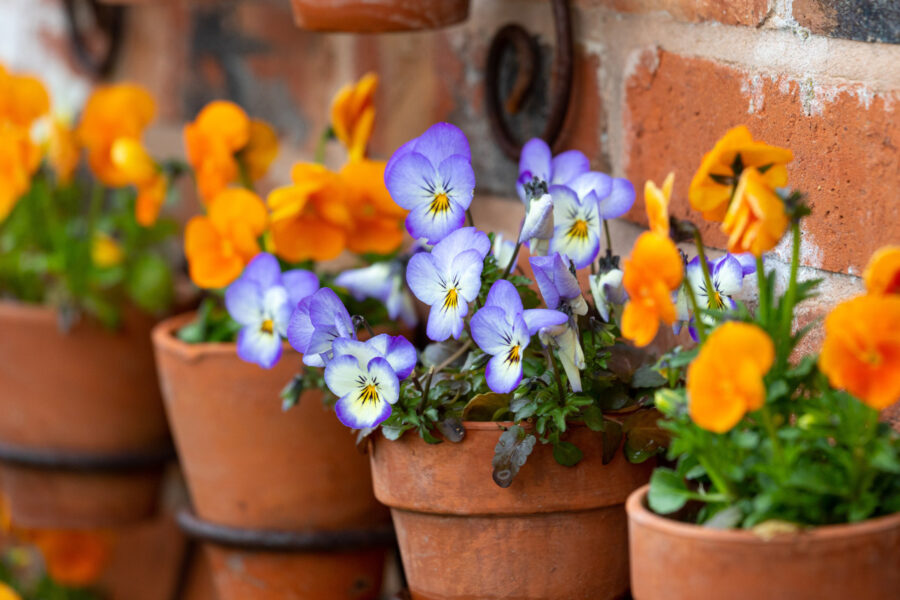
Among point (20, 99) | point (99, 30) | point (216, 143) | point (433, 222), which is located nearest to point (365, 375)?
point (433, 222)

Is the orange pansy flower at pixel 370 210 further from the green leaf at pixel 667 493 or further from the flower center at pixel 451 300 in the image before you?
the green leaf at pixel 667 493

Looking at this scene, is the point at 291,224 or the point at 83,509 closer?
the point at 291,224

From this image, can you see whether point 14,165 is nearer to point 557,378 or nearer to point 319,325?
point 319,325

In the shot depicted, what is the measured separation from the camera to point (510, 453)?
27.2 inches

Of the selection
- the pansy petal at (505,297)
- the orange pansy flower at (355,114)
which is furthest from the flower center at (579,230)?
the orange pansy flower at (355,114)

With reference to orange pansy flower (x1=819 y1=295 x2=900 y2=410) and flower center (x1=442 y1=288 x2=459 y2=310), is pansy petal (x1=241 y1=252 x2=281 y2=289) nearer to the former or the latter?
flower center (x1=442 y1=288 x2=459 y2=310)

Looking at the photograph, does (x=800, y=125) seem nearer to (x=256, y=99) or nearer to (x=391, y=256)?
(x=391, y=256)

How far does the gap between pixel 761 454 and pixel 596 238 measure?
24 cm

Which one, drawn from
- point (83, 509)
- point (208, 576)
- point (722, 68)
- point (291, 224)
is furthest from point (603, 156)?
point (208, 576)

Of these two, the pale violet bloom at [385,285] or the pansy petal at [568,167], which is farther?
the pale violet bloom at [385,285]

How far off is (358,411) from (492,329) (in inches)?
4.2

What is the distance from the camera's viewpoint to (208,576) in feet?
5.66

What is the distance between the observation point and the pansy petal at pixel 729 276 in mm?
697

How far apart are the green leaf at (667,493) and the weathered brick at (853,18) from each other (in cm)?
30
